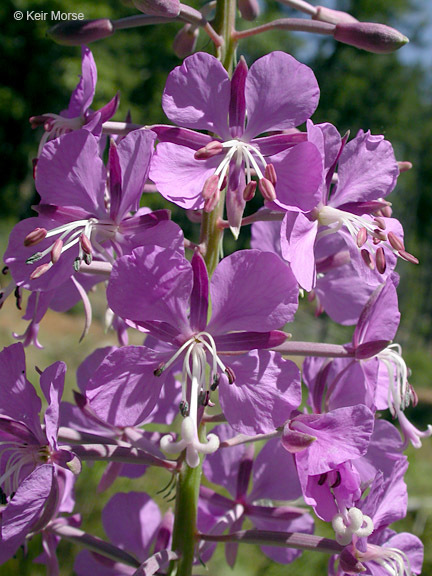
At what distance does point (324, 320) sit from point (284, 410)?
46.8 feet

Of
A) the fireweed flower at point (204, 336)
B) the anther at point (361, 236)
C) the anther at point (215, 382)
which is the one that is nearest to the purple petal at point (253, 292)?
the fireweed flower at point (204, 336)

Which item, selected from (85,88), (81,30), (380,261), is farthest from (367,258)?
(81,30)

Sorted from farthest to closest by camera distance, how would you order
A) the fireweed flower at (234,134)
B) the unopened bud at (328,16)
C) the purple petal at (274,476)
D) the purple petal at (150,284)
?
the purple petal at (274,476) → the unopened bud at (328,16) → the fireweed flower at (234,134) → the purple petal at (150,284)

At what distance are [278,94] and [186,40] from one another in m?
0.58

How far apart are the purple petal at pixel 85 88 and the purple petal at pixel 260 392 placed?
2.58 ft

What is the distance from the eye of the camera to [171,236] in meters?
1.28

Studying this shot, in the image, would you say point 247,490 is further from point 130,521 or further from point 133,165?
point 133,165

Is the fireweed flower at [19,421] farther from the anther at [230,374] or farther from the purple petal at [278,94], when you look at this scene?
the purple petal at [278,94]

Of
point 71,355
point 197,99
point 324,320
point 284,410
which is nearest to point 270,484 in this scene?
point 284,410

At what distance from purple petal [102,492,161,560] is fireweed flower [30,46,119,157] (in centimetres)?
104

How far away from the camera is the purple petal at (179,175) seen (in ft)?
4.27

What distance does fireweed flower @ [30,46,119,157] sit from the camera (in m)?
1.52

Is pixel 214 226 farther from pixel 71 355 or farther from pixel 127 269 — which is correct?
pixel 71 355

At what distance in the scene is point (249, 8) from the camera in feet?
6.17
